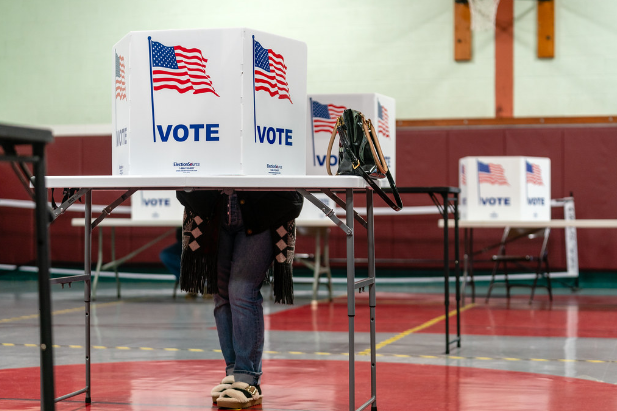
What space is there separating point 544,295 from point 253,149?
740 centimetres

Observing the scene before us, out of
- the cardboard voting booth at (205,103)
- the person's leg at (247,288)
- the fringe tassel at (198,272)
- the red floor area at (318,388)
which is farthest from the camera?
the red floor area at (318,388)

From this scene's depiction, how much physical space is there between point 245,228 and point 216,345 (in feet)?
7.98

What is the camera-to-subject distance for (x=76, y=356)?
16.5 ft

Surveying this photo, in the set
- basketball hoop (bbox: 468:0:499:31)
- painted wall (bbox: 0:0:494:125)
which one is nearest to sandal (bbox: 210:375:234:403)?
painted wall (bbox: 0:0:494:125)

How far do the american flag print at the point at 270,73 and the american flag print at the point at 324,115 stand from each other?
1868mm

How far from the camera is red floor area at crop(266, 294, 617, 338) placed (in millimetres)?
6363

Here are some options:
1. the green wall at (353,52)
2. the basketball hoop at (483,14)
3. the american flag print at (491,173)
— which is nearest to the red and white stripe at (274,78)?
the american flag print at (491,173)

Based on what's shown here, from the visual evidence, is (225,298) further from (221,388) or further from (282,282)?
(221,388)

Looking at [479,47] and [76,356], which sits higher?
[479,47]

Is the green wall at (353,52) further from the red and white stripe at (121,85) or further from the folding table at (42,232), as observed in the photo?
the folding table at (42,232)

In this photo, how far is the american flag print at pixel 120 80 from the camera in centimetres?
307

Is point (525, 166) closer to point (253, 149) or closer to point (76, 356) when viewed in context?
point (76, 356)

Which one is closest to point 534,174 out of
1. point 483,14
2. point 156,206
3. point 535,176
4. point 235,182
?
point 535,176

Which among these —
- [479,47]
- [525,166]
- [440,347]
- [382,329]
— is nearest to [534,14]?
[479,47]
